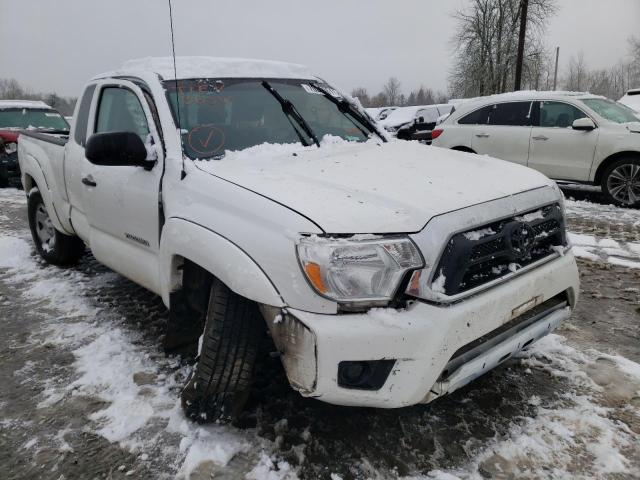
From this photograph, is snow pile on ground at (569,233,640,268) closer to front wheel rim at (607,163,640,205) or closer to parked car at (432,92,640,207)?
front wheel rim at (607,163,640,205)

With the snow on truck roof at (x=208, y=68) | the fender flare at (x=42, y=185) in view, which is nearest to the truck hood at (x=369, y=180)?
the snow on truck roof at (x=208, y=68)

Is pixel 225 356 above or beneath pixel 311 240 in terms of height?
beneath

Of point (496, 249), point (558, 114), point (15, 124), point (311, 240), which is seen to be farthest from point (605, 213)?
point (15, 124)

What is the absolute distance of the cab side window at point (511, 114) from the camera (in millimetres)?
8273

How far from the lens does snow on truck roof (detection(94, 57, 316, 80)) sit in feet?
10.5

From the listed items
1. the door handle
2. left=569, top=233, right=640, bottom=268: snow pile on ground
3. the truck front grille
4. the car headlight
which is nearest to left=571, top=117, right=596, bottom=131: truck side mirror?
left=569, top=233, right=640, bottom=268: snow pile on ground

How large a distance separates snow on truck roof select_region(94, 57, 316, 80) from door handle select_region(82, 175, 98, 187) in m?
0.75

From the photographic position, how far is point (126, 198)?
306cm

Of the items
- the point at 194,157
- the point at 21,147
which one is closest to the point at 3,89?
the point at 21,147

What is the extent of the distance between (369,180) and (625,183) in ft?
21.0

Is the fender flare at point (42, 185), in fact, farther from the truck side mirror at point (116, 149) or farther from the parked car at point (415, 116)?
the parked car at point (415, 116)

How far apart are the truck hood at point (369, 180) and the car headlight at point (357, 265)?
0.21 feet

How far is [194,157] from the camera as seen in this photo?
8.99 feet

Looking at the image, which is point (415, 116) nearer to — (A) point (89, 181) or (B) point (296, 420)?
(A) point (89, 181)
